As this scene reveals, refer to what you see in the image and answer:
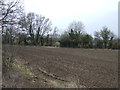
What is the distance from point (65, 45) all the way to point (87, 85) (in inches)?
2330

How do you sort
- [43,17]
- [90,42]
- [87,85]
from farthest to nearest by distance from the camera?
1. [43,17]
2. [90,42]
3. [87,85]

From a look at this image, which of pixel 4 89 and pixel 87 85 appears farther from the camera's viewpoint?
pixel 87 85

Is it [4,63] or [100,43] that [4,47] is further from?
[100,43]

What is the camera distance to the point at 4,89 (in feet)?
27.3

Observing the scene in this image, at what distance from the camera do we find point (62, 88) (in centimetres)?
931

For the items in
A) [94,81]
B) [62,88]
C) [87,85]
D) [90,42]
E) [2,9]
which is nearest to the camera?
[62,88]

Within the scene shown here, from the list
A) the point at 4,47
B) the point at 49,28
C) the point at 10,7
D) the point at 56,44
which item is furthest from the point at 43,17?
the point at 4,47

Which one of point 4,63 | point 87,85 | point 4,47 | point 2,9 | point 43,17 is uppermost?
point 43,17

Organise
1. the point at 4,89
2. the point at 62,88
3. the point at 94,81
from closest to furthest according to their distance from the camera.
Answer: the point at 4,89
the point at 62,88
the point at 94,81

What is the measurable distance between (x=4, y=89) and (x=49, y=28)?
68.0 m

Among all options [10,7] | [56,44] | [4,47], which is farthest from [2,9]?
[56,44]

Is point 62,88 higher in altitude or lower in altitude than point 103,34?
lower

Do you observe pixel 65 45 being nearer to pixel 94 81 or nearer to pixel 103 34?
pixel 103 34

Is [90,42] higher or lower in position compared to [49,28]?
lower
